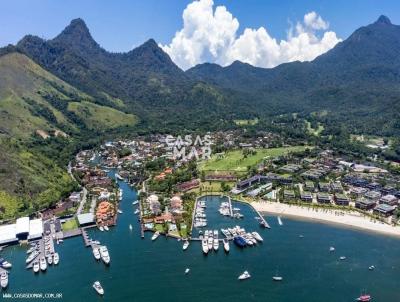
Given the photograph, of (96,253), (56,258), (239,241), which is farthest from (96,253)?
(239,241)

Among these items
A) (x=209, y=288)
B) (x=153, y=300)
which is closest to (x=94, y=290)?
(x=153, y=300)

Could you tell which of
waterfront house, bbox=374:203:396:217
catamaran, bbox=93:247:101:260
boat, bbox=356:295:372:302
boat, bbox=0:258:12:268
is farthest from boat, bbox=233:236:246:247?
boat, bbox=0:258:12:268

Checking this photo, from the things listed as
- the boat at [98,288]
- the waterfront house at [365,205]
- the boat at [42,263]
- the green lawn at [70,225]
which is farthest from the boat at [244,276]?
the waterfront house at [365,205]

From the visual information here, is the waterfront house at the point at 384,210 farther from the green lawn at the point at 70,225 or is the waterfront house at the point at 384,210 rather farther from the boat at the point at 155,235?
the green lawn at the point at 70,225

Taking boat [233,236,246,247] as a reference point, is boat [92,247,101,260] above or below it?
above

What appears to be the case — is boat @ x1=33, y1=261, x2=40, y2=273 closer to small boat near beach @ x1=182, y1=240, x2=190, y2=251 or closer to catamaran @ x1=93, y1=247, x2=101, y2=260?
catamaran @ x1=93, y1=247, x2=101, y2=260

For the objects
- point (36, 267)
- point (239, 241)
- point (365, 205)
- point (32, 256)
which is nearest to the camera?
point (36, 267)

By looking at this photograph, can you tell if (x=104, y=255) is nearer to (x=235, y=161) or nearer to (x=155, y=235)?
(x=155, y=235)
